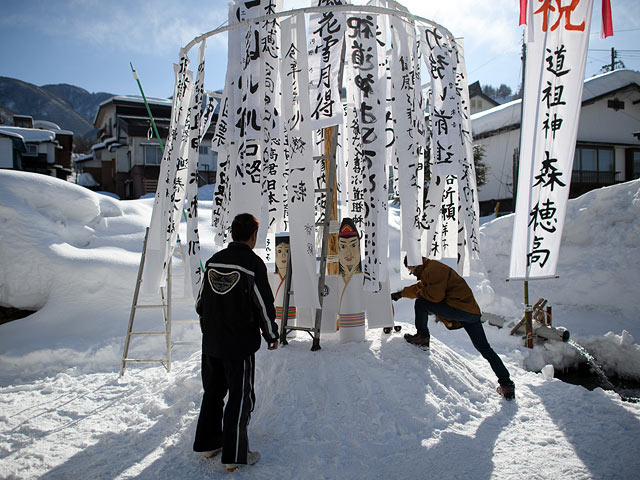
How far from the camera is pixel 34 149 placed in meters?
26.9

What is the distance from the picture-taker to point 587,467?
3.03 meters

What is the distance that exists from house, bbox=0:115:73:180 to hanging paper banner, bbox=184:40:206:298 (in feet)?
79.0

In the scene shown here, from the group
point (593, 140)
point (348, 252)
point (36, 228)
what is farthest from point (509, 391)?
point (593, 140)

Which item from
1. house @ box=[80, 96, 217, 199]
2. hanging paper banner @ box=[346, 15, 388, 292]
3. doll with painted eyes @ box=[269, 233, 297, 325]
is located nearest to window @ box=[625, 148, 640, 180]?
hanging paper banner @ box=[346, 15, 388, 292]

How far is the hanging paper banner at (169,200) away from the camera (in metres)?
4.84

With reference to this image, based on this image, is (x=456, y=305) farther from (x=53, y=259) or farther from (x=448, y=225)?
(x=53, y=259)

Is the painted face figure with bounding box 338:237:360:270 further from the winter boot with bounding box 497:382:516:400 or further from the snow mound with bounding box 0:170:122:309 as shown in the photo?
the snow mound with bounding box 0:170:122:309

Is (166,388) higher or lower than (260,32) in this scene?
lower

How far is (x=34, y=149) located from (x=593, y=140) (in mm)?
34968

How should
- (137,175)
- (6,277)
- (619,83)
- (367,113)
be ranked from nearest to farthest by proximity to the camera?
(367,113)
(6,277)
(619,83)
(137,175)

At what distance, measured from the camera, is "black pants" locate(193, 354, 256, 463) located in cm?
303

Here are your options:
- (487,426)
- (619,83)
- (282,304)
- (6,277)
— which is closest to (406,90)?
(282,304)

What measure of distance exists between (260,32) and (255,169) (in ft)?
5.11

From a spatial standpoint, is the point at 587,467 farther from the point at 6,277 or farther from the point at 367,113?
the point at 6,277
